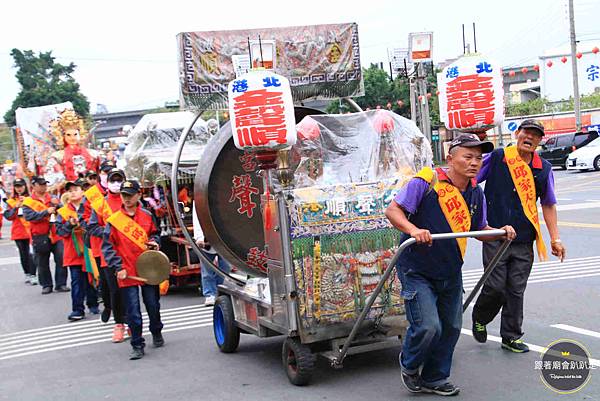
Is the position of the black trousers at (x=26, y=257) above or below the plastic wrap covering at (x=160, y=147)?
below

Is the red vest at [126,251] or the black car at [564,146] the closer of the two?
the red vest at [126,251]

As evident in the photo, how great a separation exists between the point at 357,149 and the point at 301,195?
0.90 m

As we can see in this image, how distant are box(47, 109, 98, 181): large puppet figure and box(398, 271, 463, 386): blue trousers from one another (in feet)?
32.2

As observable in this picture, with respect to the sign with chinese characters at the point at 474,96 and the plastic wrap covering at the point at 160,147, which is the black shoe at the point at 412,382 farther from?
the plastic wrap covering at the point at 160,147

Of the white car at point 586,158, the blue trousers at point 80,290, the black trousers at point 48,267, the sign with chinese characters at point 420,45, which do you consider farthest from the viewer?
→ the white car at point 586,158

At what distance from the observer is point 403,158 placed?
6.64 meters

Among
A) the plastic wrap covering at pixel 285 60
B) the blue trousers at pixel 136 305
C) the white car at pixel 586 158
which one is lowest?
the white car at pixel 586 158

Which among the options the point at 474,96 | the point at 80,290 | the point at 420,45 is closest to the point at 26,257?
the point at 80,290

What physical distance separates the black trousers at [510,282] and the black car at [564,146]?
27793 mm

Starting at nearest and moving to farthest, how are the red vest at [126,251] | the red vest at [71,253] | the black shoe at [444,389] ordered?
1. the black shoe at [444,389]
2. the red vest at [126,251]
3. the red vest at [71,253]

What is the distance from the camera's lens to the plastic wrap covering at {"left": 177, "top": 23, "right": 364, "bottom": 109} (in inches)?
287

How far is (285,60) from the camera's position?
7.44m

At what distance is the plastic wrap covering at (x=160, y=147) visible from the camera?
1198cm

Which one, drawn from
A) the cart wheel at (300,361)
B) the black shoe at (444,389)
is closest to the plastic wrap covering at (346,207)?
the cart wheel at (300,361)
